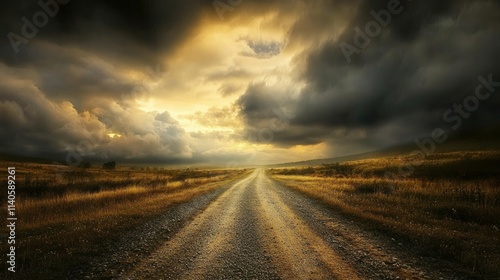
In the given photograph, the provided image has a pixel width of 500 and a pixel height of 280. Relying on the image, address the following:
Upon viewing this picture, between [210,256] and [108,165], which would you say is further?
[108,165]

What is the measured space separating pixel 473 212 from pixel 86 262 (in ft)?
58.3

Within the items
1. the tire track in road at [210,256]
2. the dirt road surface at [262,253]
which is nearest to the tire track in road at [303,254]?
the dirt road surface at [262,253]

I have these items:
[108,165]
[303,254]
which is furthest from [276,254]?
[108,165]

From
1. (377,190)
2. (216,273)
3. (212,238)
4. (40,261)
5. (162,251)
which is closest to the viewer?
(216,273)

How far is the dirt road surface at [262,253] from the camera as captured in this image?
22.2ft

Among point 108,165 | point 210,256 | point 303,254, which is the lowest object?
point 303,254

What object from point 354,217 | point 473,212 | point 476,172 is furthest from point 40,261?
point 476,172

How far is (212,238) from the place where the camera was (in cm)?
991

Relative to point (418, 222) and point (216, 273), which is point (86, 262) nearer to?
point (216, 273)

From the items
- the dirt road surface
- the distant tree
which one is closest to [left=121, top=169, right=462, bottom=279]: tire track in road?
the dirt road surface

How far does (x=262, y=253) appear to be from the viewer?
8.27 meters

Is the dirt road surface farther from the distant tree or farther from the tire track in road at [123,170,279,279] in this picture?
the distant tree

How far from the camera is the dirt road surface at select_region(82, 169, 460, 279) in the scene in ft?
22.2

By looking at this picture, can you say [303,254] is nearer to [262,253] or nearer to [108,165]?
[262,253]
